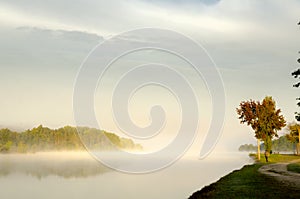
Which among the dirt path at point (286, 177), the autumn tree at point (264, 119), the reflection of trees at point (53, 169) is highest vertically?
the autumn tree at point (264, 119)

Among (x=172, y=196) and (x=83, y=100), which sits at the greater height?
(x=83, y=100)

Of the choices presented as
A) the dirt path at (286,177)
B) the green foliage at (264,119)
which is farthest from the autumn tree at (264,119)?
the dirt path at (286,177)

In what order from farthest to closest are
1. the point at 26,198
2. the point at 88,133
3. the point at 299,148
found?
the point at 88,133 < the point at 299,148 < the point at 26,198

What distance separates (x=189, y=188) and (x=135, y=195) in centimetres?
876

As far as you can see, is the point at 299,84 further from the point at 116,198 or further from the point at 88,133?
the point at 88,133

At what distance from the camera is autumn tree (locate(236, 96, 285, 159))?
74.2m

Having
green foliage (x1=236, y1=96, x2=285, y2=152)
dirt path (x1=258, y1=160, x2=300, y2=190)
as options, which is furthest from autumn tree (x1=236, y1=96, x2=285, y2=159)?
dirt path (x1=258, y1=160, x2=300, y2=190)

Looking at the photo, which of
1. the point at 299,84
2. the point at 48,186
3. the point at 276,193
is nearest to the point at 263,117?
the point at 299,84

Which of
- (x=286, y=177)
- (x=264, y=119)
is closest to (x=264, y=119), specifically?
(x=264, y=119)

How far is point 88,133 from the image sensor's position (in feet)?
627

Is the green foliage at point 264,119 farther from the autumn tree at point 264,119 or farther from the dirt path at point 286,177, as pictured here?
the dirt path at point 286,177

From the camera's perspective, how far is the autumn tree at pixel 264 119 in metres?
74.2

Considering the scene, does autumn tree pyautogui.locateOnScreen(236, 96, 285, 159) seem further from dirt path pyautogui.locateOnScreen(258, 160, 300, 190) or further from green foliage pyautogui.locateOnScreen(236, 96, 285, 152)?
dirt path pyautogui.locateOnScreen(258, 160, 300, 190)

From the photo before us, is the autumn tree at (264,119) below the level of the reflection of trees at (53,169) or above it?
above
